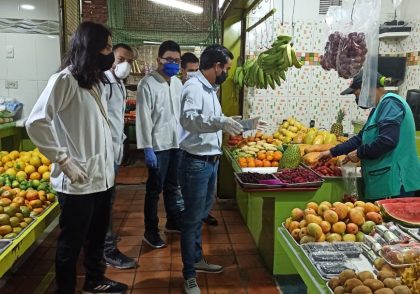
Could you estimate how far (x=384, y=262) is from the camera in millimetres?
1654

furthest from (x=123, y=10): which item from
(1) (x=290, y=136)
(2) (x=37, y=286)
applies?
(2) (x=37, y=286)

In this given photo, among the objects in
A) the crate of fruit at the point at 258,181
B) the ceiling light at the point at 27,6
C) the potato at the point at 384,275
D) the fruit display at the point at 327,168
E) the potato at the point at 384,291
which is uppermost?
the ceiling light at the point at 27,6

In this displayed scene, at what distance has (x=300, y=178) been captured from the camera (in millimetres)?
2824

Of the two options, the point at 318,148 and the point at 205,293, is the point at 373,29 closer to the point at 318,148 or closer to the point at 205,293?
the point at 318,148

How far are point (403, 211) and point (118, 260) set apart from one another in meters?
2.17

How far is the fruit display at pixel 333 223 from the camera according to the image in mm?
2025

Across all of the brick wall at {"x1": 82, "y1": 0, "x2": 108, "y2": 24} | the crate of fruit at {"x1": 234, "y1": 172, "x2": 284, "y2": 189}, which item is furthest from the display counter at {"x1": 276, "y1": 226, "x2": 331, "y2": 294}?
the brick wall at {"x1": 82, "y1": 0, "x2": 108, "y2": 24}

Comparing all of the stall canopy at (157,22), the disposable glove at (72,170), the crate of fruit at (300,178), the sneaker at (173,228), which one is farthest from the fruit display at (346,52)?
the stall canopy at (157,22)

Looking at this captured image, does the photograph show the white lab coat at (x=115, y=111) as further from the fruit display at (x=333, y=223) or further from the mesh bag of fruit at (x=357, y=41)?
the mesh bag of fruit at (x=357, y=41)

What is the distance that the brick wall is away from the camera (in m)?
6.27

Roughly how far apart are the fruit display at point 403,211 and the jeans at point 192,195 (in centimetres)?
111

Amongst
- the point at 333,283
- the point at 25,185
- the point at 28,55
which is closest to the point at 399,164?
the point at 333,283

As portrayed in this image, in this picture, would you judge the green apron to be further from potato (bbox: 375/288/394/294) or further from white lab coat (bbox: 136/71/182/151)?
white lab coat (bbox: 136/71/182/151)

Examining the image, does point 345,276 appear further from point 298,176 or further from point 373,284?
point 298,176
